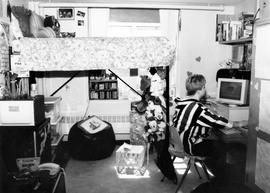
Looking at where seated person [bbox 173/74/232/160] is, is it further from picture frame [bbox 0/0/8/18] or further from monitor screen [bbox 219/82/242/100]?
picture frame [bbox 0/0/8/18]

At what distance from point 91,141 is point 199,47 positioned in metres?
2.14

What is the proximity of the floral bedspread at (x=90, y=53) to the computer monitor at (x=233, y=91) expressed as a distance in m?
0.98

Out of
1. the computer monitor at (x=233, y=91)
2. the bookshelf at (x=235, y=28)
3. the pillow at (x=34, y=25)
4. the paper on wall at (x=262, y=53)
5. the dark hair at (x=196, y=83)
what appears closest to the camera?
the paper on wall at (x=262, y=53)

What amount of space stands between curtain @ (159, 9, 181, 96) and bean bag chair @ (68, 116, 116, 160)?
1290 mm

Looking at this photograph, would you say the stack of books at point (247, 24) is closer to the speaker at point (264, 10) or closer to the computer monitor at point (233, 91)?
the computer monitor at point (233, 91)

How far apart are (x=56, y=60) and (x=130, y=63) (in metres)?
0.79

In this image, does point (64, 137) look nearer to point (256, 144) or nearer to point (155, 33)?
point (155, 33)

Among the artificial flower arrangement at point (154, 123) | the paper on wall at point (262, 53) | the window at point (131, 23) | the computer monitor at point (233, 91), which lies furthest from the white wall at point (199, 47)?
the paper on wall at point (262, 53)

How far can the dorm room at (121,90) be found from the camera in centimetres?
246

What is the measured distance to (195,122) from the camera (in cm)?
258

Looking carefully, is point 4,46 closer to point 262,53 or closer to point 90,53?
point 90,53

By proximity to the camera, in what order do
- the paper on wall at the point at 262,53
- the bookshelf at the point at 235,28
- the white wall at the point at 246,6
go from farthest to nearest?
the white wall at the point at 246,6
the bookshelf at the point at 235,28
the paper on wall at the point at 262,53

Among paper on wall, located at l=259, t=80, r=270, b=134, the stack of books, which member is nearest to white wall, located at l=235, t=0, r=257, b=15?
the stack of books

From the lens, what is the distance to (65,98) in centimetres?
427
